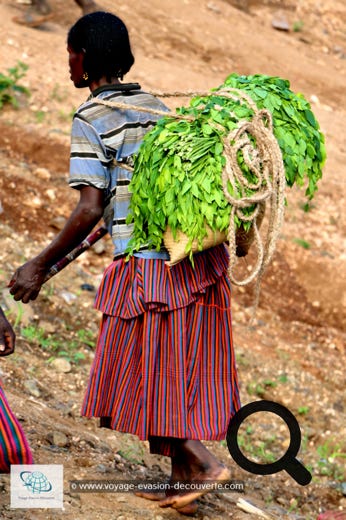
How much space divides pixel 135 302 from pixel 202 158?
545mm

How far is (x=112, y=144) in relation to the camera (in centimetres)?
301

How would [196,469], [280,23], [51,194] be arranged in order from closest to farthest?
[196,469] → [51,194] → [280,23]

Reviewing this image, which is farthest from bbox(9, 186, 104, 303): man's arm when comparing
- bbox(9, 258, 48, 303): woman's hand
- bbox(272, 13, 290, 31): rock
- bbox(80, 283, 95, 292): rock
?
bbox(272, 13, 290, 31): rock

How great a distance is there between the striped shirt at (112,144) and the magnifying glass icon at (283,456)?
0.58m

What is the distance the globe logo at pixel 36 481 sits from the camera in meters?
2.96

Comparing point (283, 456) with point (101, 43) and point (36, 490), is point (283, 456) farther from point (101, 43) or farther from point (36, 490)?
point (101, 43)

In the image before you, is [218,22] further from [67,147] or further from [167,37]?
[67,147]

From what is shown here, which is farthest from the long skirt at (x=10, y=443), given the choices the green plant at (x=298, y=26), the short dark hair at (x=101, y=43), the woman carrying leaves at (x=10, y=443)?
the green plant at (x=298, y=26)

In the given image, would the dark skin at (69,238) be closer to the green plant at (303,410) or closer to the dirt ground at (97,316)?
the dirt ground at (97,316)

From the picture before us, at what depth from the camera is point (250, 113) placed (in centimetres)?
293

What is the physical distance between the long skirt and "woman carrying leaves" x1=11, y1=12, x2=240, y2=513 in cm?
66

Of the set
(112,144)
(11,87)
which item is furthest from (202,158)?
(11,87)

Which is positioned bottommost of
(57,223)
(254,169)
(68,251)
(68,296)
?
(68,296)

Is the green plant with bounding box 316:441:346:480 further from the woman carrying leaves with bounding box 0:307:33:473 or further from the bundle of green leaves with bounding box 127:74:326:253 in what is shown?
the woman carrying leaves with bounding box 0:307:33:473
